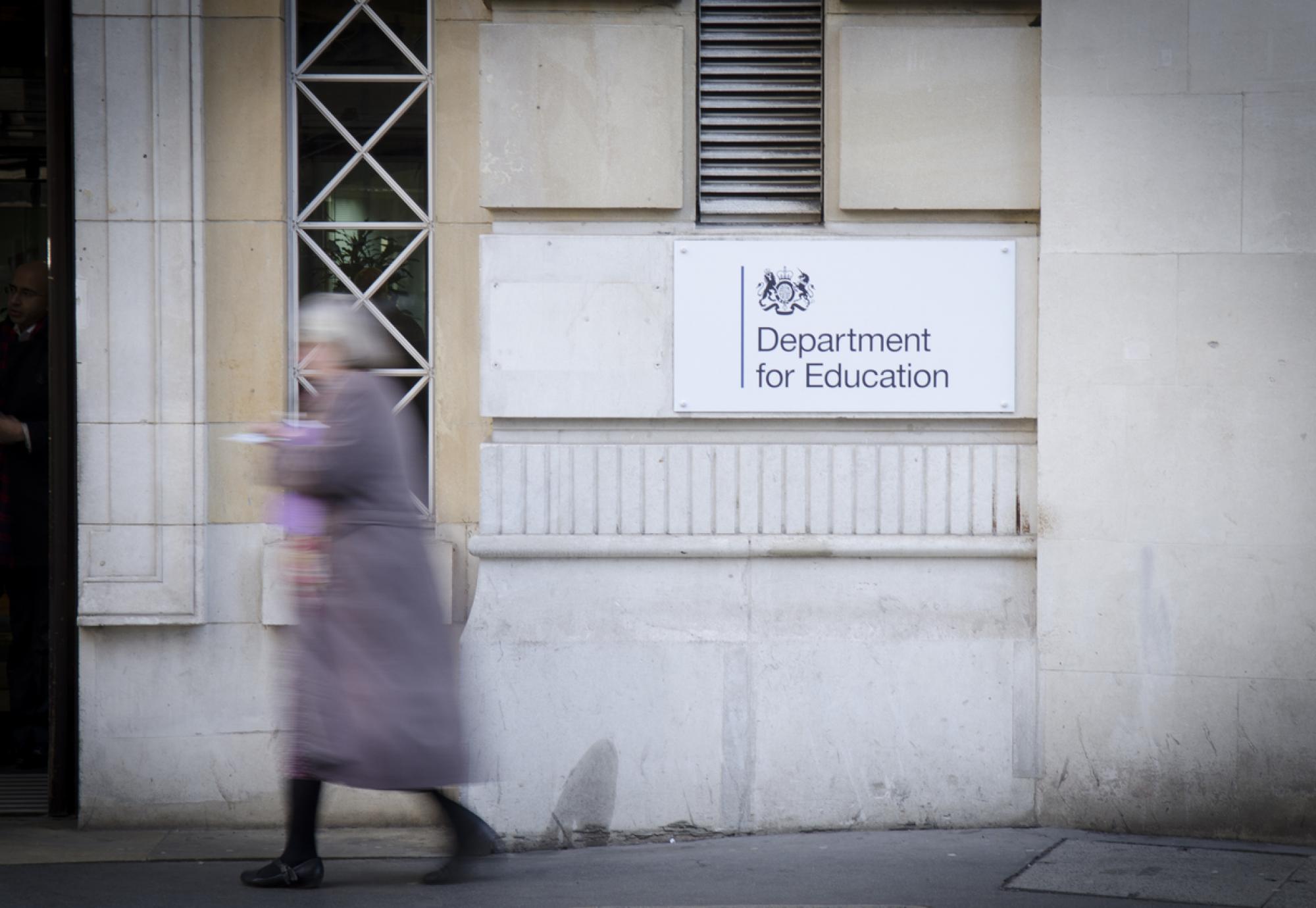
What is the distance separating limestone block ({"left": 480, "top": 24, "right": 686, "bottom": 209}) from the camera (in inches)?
229

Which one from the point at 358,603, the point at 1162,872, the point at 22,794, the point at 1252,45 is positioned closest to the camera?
the point at 358,603

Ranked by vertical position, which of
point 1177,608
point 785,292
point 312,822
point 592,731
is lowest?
point 312,822

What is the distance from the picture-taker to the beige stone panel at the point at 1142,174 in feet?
18.7

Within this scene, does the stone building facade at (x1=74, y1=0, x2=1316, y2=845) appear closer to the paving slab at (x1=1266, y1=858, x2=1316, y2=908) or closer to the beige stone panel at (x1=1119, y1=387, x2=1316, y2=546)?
the beige stone panel at (x1=1119, y1=387, x2=1316, y2=546)

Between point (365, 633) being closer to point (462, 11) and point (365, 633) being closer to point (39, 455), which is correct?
point (462, 11)

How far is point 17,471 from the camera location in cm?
692

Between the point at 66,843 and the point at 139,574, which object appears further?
the point at 139,574

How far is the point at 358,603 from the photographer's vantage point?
15.2 feet

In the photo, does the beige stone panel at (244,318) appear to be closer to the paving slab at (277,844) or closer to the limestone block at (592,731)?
the limestone block at (592,731)

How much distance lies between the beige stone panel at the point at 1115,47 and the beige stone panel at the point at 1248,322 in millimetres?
740

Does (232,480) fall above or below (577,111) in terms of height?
below

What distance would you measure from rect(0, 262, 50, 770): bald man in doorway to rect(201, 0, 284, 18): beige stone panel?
5.84 ft

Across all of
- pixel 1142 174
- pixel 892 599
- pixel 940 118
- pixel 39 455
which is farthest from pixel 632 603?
pixel 39 455

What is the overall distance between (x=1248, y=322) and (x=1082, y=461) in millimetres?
845
